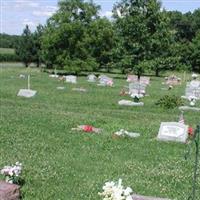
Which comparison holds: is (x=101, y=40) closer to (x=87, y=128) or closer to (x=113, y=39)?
(x=113, y=39)

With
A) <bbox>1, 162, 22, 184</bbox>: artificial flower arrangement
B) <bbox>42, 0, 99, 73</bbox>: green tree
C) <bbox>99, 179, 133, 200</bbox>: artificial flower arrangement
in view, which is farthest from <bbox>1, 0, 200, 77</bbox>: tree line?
<bbox>99, 179, 133, 200</bbox>: artificial flower arrangement

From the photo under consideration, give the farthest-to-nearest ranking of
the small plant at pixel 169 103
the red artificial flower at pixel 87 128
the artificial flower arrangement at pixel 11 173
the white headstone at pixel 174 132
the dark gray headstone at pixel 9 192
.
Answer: the small plant at pixel 169 103
the red artificial flower at pixel 87 128
the white headstone at pixel 174 132
the artificial flower arrangement at pixel 11 173
the dark gray headstone at pixel 9 192

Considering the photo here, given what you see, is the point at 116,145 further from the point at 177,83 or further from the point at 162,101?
the point at 177,83

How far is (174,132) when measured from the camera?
18.1 metres

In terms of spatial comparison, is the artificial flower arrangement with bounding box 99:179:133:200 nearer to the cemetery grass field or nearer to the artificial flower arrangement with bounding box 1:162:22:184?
the cemetery grass field

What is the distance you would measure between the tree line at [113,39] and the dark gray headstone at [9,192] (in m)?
50.7

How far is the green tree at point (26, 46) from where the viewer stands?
266ft

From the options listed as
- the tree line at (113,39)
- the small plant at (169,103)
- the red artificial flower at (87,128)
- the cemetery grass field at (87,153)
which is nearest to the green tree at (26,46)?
the tree line at (113,39)

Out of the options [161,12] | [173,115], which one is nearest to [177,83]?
[161,12]

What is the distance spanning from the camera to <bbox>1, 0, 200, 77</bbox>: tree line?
61469 millimetres

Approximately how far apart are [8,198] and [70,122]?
11521 millimetres

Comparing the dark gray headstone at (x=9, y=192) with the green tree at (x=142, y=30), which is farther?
the green tree at (x=142, y=30)

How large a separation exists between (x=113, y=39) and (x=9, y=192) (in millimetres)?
59533

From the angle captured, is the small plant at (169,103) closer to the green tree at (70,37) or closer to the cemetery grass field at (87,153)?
the cemetery grass field at (87,153)
